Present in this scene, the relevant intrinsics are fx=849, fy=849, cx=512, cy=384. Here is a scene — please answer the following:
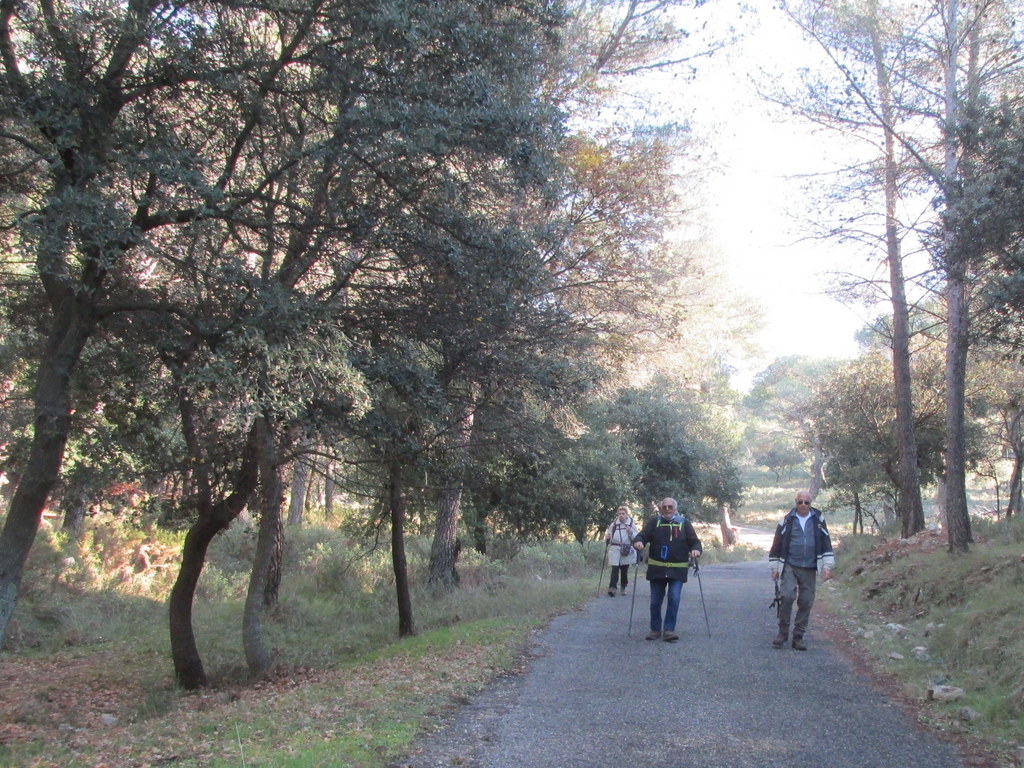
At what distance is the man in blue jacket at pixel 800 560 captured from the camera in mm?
10211

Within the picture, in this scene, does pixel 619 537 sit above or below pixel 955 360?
below

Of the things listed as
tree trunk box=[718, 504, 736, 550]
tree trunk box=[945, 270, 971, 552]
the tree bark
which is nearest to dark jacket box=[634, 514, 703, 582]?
tree trunk box=[945, 270, 971, 552]

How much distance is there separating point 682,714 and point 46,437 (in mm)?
7009

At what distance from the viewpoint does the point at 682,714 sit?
7.05m

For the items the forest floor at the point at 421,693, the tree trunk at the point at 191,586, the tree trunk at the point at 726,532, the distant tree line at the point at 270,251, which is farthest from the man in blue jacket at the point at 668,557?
the tree trunk at the point at 726,532

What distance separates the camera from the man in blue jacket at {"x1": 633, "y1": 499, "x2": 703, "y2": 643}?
10.7 meters

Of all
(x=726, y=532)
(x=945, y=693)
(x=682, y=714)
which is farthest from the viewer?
(x=726, y=532)

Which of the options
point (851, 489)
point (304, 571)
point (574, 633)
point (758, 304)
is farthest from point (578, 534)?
point (758, 304)

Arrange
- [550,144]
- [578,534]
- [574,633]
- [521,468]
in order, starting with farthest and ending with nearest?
1. [578,534]
2. [521,468]
3. [574,633]
4. [550,144]

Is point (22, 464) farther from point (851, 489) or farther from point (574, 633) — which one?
point (851, 489)

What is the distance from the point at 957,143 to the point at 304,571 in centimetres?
→ 1706

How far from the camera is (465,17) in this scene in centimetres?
858

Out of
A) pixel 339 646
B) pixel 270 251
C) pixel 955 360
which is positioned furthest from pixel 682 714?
pixel 955 360

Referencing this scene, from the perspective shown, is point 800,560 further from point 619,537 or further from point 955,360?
point 955,360
